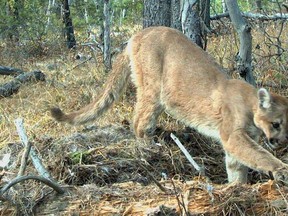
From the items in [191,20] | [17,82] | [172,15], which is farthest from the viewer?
[17,82]

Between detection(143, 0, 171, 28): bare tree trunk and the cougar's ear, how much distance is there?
381 cm

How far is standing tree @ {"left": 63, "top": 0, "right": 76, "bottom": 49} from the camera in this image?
1325cm

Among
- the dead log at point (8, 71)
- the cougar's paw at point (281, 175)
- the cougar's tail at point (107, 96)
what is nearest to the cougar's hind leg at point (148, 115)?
the cougar's tail at point (107, 96)

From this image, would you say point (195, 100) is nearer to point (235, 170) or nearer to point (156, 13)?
point (235, 170)

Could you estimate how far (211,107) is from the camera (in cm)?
550

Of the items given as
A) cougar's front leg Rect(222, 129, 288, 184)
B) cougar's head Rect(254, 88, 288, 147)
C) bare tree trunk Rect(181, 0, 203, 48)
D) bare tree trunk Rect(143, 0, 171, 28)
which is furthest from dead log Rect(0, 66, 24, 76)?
cougar's head Rect(254, 88, 288, 147)

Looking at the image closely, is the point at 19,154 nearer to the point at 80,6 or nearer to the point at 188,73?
the point at 188,73

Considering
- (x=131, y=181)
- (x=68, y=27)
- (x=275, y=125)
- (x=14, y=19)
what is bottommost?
(x=68, y=27)

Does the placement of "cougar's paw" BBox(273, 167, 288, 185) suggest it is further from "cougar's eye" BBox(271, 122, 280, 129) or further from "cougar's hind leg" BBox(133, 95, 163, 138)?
"cougar's hind leg" BBox(133, 95, 163, 138)

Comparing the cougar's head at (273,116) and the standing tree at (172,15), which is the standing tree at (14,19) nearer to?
the standing tree at (172,15)

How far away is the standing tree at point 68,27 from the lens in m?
13.2

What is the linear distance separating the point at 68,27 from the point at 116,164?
28.1 ft

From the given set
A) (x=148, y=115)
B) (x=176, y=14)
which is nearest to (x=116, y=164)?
(x=148, y=115)

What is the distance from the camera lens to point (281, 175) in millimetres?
4359
